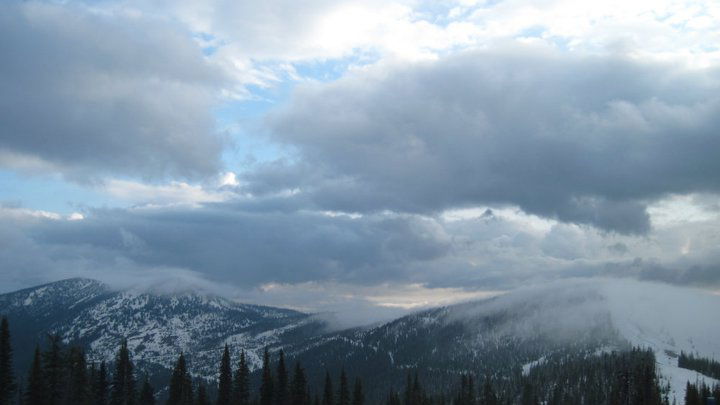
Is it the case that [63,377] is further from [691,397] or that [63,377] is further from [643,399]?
[691,397]

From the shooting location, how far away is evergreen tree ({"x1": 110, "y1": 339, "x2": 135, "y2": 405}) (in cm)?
9681

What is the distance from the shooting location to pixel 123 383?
97.2 m

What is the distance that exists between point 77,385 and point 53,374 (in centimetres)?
764

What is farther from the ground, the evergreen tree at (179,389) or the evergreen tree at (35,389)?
the evergreen tree at (35,389)

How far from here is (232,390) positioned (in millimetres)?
110062

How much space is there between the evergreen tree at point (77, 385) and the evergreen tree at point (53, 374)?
12.0 feet

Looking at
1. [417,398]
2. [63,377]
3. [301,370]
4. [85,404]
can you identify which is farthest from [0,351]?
[417,398]

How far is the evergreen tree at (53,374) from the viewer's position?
83.6m

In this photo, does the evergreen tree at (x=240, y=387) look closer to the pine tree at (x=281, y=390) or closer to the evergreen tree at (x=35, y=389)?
the pine tree at (x=281, y=390)

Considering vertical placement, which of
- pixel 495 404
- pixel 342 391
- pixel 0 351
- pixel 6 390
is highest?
pixel 0 351

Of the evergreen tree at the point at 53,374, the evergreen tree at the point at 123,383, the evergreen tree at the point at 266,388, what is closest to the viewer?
the evergreen tree at the point at 53,374

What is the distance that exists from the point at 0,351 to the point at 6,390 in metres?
4.95

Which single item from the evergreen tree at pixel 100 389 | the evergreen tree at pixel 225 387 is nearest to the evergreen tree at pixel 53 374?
the evergreen tree at pixel 100 389

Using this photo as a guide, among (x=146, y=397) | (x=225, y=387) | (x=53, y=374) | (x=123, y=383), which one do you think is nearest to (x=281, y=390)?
(x=225, y=387)
